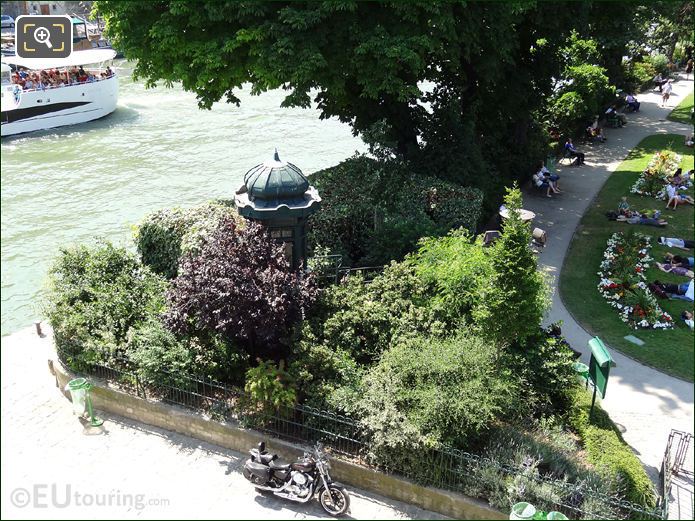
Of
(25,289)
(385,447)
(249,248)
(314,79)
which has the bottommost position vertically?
(25,289)

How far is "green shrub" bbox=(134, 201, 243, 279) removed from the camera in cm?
1423

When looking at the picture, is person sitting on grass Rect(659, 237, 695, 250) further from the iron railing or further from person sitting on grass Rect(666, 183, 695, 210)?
the iron railing

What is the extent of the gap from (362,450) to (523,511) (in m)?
2.46

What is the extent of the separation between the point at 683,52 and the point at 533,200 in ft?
91.7

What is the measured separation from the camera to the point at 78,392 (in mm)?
11234

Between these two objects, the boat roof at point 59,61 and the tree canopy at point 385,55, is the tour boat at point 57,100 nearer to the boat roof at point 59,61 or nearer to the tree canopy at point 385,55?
the boat roof at point 59,61

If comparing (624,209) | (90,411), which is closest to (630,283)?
(624,209)

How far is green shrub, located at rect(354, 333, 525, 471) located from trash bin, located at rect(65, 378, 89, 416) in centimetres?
463

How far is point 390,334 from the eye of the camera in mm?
11688

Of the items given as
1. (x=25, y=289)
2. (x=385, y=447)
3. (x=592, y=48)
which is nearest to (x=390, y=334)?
(x=385, y=447)

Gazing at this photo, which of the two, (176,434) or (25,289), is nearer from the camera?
(176,434)

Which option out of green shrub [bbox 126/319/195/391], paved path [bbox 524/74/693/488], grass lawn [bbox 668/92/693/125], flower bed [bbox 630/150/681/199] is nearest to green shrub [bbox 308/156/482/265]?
paved path [bbox 524/74/693/488]

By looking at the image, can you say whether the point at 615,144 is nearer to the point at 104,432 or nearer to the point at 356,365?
the point at 356,365

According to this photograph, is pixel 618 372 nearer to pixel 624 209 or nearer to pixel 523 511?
pixel 523 511
